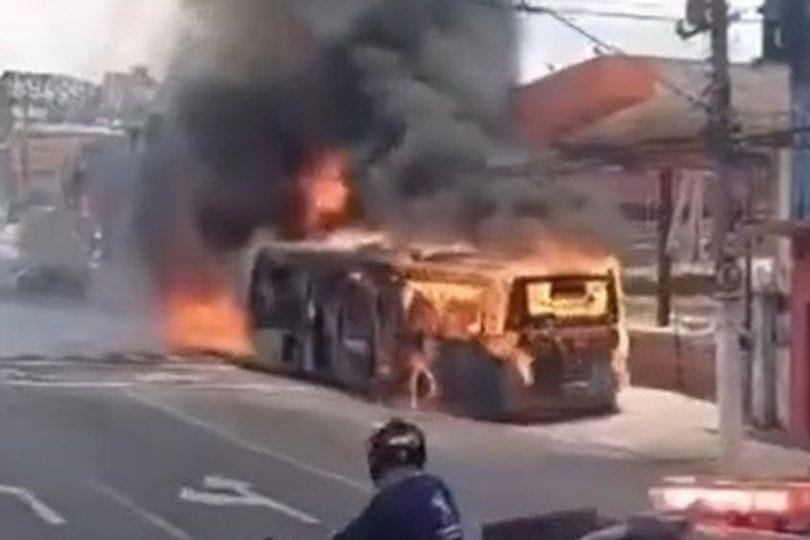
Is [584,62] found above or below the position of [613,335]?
above

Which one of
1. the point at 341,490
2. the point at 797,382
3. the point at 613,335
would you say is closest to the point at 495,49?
the point at 613,335

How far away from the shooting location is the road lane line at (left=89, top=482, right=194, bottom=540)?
16.0m

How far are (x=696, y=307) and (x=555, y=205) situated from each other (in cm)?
402

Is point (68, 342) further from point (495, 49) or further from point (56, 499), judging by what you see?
point (56, 499)

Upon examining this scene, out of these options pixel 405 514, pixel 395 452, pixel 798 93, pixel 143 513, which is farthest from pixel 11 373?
pixel 405 514

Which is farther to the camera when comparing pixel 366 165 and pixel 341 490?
pixel 366 165

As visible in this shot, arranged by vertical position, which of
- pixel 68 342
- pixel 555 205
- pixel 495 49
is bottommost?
pixel 68 342

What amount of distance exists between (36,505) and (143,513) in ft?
3.72

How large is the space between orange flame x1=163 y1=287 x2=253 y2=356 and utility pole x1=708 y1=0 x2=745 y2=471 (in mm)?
14933

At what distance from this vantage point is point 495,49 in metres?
39.3

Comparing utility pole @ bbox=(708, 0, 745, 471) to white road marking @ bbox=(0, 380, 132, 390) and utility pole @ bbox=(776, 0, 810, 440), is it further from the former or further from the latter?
white road marking @ bbox=(0, 380, 132, 390)

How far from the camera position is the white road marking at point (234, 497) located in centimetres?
1714

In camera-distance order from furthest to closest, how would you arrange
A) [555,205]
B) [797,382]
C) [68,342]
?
[68,342], [555,205], [797,382]

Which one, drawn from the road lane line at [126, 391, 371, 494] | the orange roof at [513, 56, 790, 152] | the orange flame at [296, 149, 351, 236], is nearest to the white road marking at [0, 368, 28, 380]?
the road lane line at [126, 391, 371, 494]
